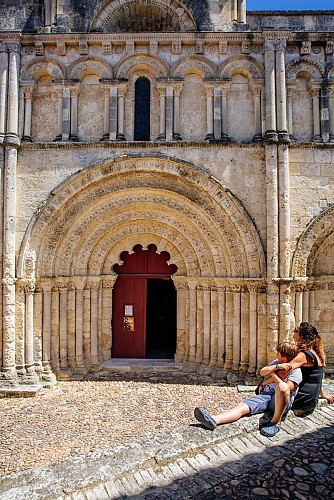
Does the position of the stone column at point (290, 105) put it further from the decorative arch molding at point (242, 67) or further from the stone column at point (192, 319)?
the stone column at point (192, 319)

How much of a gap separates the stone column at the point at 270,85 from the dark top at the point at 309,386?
578 cm

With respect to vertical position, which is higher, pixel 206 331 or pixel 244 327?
pixel 244 327

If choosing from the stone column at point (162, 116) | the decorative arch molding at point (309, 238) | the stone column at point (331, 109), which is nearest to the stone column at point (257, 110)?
the stone column at point (331, 109)

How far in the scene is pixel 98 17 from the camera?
964 cm

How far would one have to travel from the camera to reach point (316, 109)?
29.6 feet

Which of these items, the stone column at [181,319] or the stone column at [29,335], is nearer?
the stone column at [29,335]

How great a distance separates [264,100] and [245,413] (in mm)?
7221

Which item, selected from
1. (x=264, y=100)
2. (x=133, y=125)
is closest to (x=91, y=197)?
(x=133, y=125)

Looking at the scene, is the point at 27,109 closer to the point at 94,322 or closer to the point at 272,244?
the point at 94,322

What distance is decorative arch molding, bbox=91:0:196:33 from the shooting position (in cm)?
966

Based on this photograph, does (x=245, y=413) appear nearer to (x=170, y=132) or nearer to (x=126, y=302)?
(x=126, y=302)

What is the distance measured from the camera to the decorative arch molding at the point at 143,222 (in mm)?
8719

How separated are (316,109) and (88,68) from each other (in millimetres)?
5656

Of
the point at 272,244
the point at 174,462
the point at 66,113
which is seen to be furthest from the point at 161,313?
the point at 174,462
